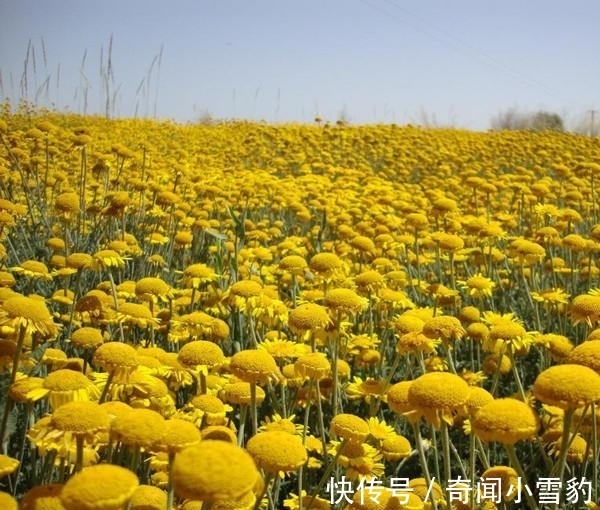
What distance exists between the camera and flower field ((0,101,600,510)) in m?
1.83

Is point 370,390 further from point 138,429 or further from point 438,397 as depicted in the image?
point 138,429

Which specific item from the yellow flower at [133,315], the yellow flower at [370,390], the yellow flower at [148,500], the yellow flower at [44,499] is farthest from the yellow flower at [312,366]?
the yellow flower at [44,499]

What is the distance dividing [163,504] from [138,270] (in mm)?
3535

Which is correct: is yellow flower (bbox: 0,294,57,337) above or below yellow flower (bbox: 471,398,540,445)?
above

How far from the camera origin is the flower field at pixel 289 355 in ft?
6.00

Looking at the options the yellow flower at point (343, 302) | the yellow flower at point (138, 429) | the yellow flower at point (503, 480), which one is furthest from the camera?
the yellow flower at point (343, 302)

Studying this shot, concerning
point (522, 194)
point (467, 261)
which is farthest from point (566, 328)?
point (522, 194)

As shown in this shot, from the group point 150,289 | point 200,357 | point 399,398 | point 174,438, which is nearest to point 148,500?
point 174,438

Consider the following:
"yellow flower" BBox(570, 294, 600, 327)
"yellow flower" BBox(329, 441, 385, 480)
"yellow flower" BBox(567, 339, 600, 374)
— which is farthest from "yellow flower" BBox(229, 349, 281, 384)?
"yellow flower" BBox(570, 294, 600, 327)

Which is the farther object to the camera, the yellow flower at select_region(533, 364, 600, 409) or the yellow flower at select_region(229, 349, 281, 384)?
the yellow flower at select_region(229, 349, 281, 384)

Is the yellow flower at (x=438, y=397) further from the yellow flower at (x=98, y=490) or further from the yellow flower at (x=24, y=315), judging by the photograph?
the yellow flower at (x=24, y=315)

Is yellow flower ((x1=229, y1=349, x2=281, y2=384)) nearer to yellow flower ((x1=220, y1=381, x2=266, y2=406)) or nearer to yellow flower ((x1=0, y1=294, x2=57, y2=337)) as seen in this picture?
yellow flower ((x1=220, y1=381, x2=266, y2=406))

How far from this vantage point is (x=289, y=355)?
298cm

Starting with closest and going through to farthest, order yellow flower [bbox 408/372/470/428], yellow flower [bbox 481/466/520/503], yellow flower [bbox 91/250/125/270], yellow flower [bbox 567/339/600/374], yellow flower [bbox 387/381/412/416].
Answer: yellow flower [bbox 408/372/470/428] → yellow flower [bbox 567/339/600/374] → yellow flower [bbox 387/381/412/416] → yellow flower [bbox 481/466/520/503] → yellow flower [bbox 91/250/125/270]
